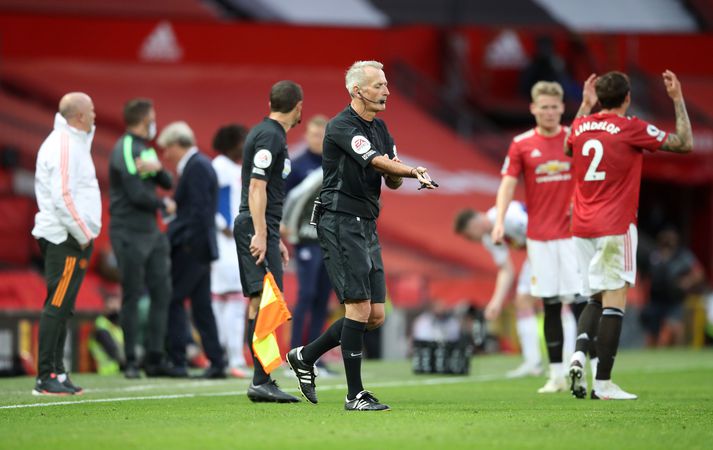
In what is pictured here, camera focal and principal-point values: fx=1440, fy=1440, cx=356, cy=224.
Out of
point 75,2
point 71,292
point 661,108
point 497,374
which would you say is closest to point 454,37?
point 661,108

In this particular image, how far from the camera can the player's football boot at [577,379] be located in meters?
9.47

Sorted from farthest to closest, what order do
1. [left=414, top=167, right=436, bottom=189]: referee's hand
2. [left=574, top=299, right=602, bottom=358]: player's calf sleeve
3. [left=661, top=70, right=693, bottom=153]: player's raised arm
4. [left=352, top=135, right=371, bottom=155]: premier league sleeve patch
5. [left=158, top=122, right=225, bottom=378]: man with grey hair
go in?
[left=158, top=122, right=225, bottom=378]: man with grey hair → [left=574, top=299, right=602, bottom=358]: player's calf sleeve → [left=661, top=70, right=693, bottom=153]: player's raised arm → [left=352, top=135, right=371, bottom=155]: premier league sleeve patch → [left=414, top=167, right=436, bottom=189]: referee's hand


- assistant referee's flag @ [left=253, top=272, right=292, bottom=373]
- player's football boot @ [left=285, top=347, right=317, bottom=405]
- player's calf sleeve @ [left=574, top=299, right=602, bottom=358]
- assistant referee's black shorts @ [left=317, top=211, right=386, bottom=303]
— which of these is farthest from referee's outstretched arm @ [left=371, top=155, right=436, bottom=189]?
player's calf sleeve @ [left=574, top=299, right=602, bottom=358]

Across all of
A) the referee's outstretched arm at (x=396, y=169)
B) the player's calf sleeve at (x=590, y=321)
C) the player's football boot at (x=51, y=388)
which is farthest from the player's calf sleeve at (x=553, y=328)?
the player's football boot at (x=51, y=388)

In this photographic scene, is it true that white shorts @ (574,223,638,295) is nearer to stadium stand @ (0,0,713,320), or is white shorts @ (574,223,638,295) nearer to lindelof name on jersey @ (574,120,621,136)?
lindelof name on jersey @ (574,120,621,136)

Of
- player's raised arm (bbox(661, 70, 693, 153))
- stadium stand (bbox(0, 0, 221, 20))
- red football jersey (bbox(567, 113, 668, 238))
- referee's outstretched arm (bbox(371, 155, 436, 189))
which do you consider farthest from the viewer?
stadium stand (bbox(0, 0, 221, 20))

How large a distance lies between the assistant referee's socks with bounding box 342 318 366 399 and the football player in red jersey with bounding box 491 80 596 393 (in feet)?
8.26

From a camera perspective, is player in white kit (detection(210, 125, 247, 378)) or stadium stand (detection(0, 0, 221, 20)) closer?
player in white kit (detection(210, 125, 247, 378))

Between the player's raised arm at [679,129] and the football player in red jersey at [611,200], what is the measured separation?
0.04 ft

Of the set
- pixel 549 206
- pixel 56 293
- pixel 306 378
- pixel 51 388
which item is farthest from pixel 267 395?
pixel 549 206

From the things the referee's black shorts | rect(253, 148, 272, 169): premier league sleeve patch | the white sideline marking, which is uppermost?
rect(253, 148, 272, 169): premier league sleeve patch

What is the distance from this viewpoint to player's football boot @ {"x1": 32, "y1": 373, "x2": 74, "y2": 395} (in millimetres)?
10000

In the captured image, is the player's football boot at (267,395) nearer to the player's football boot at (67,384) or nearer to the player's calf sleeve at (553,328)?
the player's football boot at (67,384)

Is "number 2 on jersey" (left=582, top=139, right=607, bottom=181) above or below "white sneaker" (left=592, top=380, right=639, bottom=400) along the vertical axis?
above
